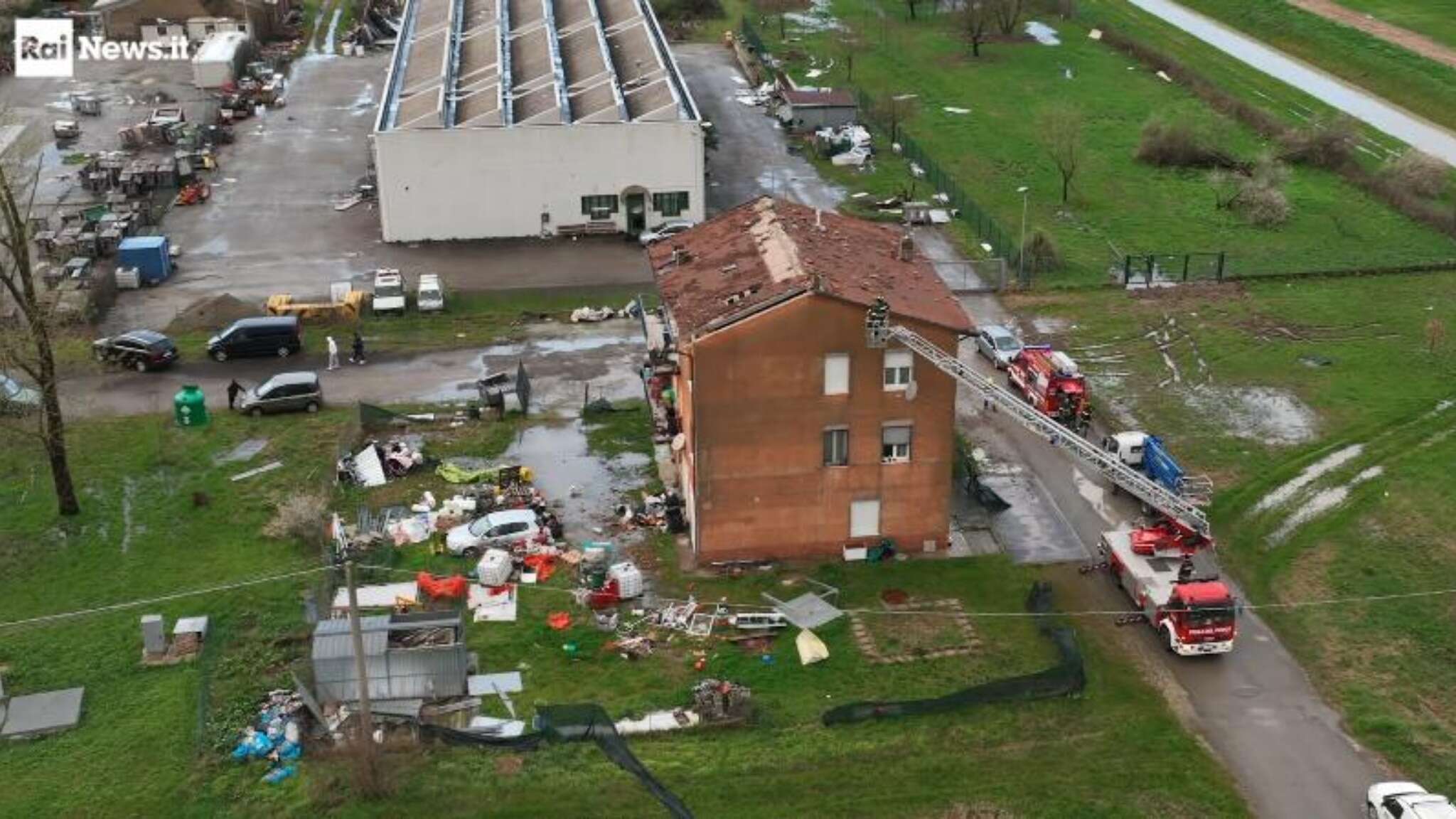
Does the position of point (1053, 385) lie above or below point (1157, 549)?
above

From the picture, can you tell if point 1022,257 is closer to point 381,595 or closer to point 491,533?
point 491,533

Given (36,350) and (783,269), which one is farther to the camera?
(36,350)

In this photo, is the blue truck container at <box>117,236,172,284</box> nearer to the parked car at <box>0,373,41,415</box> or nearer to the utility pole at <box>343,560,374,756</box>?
the parked car at <box>0,373,41,415</box>

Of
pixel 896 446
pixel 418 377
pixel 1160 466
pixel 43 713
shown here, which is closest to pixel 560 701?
pixel 896 446

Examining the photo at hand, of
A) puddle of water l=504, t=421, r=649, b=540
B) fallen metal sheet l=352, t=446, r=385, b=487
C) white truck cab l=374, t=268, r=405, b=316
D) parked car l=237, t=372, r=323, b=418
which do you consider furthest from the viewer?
white truck cab l=374, t=268, r=405, b=316

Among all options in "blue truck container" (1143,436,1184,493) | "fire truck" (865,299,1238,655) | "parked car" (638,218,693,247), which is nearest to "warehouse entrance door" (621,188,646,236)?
"parked car" (638,218,693,247)

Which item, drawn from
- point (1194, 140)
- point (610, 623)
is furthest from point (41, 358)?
point (1194, 140)
